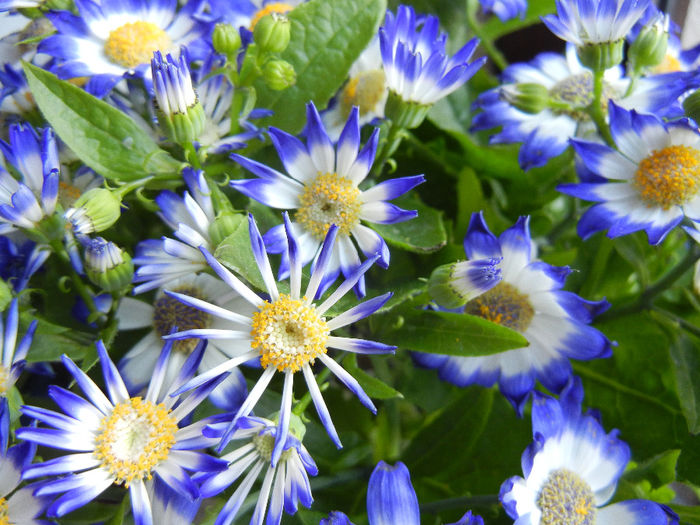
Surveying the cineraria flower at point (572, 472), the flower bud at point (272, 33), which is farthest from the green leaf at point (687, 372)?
the flower bud at point (272, 33)

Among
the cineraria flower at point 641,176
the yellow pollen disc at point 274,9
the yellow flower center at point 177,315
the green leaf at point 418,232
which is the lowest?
the yellow flower center at point 177,315

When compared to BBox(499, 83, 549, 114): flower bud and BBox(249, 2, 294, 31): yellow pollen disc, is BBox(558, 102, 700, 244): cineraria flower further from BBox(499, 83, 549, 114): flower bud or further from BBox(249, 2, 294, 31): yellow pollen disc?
BBox(249, 2, 294, 31): yellow pollen disc

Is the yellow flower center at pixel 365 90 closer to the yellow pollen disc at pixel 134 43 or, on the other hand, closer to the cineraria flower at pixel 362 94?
the cineraria flower at pixel 362 94

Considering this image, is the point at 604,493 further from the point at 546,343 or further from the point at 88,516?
the point at 88,516

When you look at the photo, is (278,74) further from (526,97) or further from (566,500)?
(566,500)

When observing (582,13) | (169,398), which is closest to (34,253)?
(169,398)

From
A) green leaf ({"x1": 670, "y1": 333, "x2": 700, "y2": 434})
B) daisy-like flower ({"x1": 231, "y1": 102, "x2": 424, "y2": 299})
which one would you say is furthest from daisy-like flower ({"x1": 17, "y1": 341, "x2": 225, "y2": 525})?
green leaf ({"x1": 670, "y1": 333, "x2": 700, "y2": 434})

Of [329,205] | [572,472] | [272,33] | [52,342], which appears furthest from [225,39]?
[572,472]
